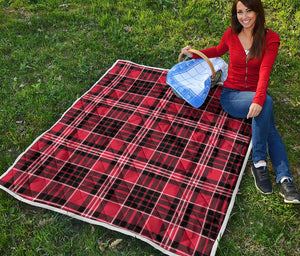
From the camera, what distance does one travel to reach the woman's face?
3387 mm

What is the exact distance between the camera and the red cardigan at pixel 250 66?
3517mm

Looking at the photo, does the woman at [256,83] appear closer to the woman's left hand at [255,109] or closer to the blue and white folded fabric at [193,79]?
the woman's left hand at [255,109]

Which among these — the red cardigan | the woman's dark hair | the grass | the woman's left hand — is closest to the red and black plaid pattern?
the grass

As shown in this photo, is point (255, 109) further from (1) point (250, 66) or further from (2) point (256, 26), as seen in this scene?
(2) point (256, 26)

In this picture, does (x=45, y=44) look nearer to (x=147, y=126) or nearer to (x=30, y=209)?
(x=147, y=126)

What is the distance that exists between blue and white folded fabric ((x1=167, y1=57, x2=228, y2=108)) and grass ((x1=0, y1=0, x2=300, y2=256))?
79 centimetres

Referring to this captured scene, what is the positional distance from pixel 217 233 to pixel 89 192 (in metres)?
1.44

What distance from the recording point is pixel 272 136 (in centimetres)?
364

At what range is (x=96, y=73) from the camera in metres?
5.17

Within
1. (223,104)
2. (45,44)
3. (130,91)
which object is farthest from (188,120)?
(45,44)

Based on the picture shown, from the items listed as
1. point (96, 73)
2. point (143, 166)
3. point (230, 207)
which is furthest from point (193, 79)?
point (230, 207)

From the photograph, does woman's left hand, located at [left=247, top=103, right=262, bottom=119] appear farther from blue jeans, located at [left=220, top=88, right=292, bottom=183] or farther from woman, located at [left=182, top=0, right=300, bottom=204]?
blue jeans, located at [left=220, top=88, right=292, bottom=183]

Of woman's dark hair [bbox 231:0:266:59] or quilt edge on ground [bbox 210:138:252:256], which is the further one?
woman's dark hair [bbox 231:0:266:59]

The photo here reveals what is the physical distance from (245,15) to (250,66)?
1.99 ft
